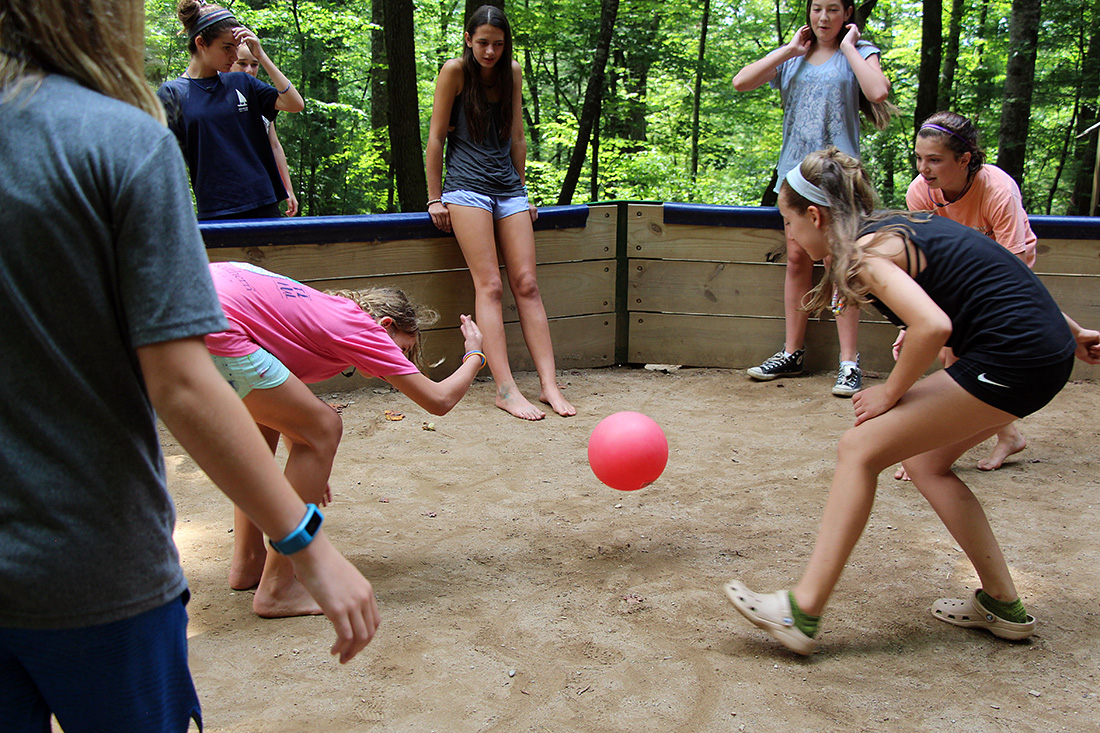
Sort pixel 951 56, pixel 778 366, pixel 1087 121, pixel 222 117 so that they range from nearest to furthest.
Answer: pixel 222 117
pixel 778 366
pixel 1087 121
pixel 951 56

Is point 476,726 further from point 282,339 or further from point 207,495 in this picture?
point 207,495

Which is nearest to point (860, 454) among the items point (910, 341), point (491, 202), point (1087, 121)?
point (910, 341)

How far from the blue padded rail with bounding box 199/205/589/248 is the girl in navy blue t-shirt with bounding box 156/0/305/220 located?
0.34 feet

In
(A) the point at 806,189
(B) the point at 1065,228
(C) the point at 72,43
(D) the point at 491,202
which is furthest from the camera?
(B) the point at 1065,228

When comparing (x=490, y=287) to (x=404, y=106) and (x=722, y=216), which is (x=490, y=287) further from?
(x=404, y=106)

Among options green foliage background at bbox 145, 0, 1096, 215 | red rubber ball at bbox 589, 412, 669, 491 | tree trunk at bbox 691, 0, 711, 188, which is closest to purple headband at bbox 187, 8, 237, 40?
red rubber ball at bbox 589, 412, 669, 491

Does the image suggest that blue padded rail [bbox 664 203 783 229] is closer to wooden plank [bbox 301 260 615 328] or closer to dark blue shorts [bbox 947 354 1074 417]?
wooden plank [bbox 301 260 615 328]

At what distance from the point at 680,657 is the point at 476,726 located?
0.73m

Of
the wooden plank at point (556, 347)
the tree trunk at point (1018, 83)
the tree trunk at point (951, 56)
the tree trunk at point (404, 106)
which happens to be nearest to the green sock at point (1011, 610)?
the wooden plank at point (556, 347)

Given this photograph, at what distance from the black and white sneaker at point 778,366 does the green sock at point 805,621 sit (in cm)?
344

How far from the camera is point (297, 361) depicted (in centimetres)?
295

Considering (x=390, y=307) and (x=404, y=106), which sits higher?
(x=404, y=106)

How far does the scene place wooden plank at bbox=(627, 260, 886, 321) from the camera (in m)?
6.23

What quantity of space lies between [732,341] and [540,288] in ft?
4.81
